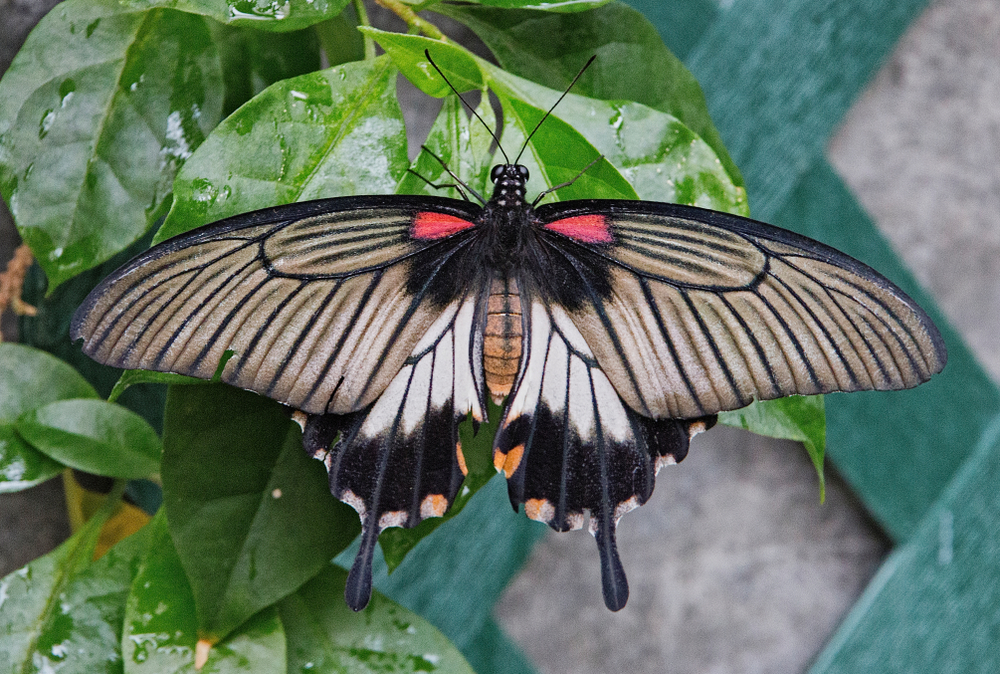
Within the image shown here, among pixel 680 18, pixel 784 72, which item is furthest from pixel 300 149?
pixel 784 72

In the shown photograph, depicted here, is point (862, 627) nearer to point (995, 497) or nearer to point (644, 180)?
point (995, 497)

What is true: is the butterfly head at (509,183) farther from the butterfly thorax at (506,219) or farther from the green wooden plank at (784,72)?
the green wooden plank at (784,72)

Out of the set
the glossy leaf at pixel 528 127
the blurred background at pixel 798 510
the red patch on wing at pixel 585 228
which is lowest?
the blurred background at pixel 798 510

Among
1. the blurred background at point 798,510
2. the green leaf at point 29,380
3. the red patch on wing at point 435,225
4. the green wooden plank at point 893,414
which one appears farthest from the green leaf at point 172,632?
the green wooden plank at point 893,414

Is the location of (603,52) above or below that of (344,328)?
above

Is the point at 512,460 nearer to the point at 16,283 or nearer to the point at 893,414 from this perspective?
the point at 16,283

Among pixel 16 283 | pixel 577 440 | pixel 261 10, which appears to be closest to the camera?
pixel 261 10

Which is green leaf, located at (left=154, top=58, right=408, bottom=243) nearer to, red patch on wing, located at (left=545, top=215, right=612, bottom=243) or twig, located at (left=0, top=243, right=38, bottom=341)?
red patch on wing, located at (left=545, top=215, right=612, bottom=243)
